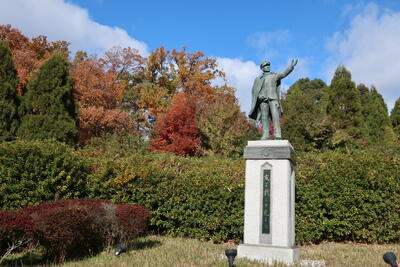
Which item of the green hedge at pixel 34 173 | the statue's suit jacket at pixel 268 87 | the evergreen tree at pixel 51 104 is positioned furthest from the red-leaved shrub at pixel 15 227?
the evergreen tree at pixel 51 104

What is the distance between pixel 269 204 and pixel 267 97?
89.6 inches

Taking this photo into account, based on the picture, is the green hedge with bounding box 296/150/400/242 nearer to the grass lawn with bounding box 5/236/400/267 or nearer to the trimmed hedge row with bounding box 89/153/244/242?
the grass lawn with bounding box 5/236/400/267

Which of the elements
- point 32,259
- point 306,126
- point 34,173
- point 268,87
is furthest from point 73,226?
point 306,126

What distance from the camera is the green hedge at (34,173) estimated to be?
8.48 m

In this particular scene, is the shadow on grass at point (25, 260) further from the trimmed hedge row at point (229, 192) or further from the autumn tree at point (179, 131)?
the autumn tree at point (179, 131)

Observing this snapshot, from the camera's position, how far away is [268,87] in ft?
25.2

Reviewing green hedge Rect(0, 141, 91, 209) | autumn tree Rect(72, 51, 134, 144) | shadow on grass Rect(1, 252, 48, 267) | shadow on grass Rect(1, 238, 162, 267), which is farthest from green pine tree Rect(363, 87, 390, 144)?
shadow on grass Rect(1, 252, 48, 267)

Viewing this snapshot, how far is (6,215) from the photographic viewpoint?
19.1 feet

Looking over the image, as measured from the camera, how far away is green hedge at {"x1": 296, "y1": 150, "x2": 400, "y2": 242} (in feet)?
28.9

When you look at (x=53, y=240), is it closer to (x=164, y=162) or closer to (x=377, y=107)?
(x=164, y=162)

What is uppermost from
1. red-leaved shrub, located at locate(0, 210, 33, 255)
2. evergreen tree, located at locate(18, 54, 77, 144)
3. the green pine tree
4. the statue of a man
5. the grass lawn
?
the green pine tree

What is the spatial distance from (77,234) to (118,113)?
666 inches

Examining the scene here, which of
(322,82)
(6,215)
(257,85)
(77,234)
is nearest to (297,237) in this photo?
(257,85)

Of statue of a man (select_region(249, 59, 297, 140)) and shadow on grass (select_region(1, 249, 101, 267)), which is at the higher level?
statue of a man (select_region(249, 59, 297, 140))
